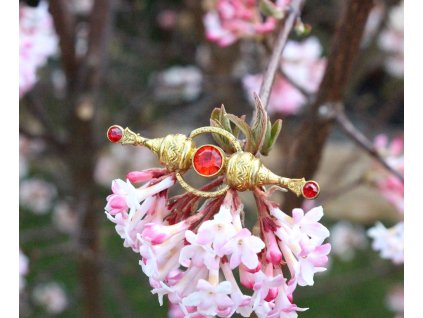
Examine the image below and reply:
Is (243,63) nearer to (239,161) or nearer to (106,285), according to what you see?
(106,285)

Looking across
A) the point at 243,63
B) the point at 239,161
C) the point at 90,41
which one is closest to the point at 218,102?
the point at 243,63

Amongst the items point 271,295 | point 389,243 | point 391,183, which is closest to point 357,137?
point 389,243

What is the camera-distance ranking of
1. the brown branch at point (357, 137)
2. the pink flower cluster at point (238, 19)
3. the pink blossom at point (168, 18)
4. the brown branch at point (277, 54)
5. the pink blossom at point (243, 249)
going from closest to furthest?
the pink blossom at point (243, 249)
the brown branch at point (277, 54)
the brown branch at point (357, 137)
the pink flower cluster at point (238, 19)
the pink blossom at point (168, 18)

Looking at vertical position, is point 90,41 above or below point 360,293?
above

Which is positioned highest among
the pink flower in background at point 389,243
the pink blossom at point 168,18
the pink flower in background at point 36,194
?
the pink blossom at point 168,18

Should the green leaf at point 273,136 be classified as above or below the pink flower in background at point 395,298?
below

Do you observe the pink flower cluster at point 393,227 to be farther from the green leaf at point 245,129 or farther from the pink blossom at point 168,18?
the pink blossom at point 168,18

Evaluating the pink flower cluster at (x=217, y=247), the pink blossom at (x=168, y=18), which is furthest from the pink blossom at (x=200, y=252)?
the pink blossom at (x=168, y=18)
